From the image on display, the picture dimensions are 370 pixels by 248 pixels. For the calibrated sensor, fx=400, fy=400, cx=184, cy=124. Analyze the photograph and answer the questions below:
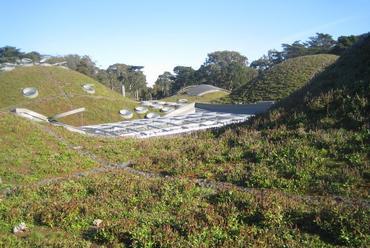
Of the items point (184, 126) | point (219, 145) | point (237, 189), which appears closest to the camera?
point (237, 189)

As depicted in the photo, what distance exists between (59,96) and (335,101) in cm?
4749

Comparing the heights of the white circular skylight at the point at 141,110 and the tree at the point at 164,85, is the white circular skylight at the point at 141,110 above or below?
below

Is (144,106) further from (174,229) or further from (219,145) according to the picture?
(174,229)

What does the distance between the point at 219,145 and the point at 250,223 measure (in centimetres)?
814

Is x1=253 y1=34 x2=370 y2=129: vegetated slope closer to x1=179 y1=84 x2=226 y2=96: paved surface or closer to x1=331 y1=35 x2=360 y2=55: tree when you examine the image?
x1=331 y1=35 x2=360 y2=55: tree

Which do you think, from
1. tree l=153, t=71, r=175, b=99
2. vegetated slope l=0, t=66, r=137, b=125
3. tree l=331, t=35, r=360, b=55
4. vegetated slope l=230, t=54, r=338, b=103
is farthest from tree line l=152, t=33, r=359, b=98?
vegetated slope l=0, t=66, r=137, b=125

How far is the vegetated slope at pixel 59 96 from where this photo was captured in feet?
176

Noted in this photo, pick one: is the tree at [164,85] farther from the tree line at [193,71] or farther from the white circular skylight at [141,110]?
the white circular skylight at [141,110]

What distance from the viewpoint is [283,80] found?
63.9 metres

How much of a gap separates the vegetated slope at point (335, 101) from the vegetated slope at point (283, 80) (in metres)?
37.9

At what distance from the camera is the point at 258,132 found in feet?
58.0

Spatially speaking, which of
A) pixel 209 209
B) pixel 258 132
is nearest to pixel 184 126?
pixel 258 132

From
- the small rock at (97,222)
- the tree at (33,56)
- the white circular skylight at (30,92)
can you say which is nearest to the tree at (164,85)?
the tree at (33,56)

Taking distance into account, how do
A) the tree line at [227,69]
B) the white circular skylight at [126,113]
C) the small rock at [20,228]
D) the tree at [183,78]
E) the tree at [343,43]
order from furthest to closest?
the tree at [183,78]
the tree line at [227,69]
the tree at [343,43]
the white circular skylight at [126,113]
the small rock at [20,228]
